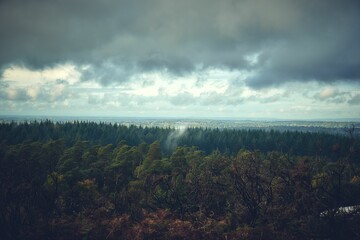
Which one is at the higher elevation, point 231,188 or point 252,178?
point 252,178

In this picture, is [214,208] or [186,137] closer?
[214,208]

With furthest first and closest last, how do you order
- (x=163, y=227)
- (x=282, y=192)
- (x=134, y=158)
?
(x=134, y=158)
(x=282, y=192)
(x=163, y=227)

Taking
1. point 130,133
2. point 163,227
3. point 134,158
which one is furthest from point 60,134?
point 163,227

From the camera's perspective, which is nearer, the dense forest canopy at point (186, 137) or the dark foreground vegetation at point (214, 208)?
the dark foreground vegetation at point (214, 208)

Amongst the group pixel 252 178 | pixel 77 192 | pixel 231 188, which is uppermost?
pixel 252 178

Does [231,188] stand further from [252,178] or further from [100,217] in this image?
[100,217]

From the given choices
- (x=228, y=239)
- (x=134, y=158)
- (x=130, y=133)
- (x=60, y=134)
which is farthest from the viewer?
(x=130, y=133)

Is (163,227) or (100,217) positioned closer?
(163,227)

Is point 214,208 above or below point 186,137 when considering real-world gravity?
above

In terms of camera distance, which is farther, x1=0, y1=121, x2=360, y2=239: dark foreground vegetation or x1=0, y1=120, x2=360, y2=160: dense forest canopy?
x1=0, y1=120, x2=360, y2=160: dense forest canopy

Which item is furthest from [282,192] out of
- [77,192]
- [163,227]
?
[77,192]
